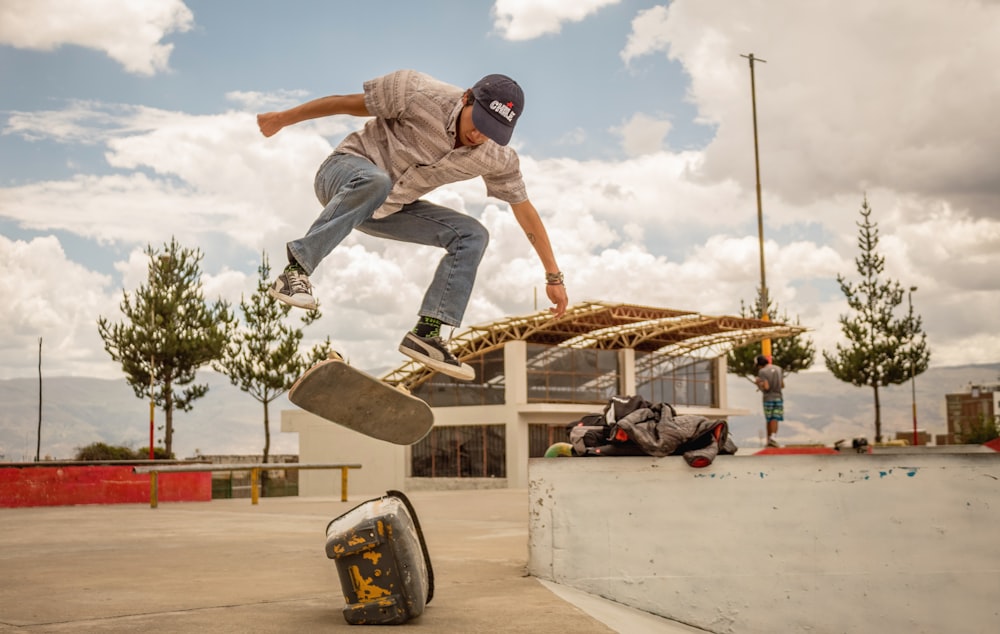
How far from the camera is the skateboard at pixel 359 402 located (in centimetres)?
449

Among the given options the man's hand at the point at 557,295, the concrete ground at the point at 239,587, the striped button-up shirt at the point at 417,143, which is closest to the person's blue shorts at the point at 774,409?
the concrete ground at the point at 239,587

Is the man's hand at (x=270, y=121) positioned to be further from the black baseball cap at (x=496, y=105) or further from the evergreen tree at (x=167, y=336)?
the evergreen tree at (x=167, y=336)

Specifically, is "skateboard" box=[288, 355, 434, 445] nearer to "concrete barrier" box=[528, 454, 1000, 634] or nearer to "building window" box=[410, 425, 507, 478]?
"concrete barrier" box=[528, 454, 1000, 634]

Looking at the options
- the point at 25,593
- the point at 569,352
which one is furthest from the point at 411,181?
the point at 569,352

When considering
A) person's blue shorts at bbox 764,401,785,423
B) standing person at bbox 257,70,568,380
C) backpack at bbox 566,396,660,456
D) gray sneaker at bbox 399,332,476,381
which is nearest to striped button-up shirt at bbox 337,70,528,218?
standing person at bbox 257,70,568,380

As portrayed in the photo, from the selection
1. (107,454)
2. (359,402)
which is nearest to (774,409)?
(359,402)

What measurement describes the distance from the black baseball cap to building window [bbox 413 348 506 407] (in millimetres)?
36628

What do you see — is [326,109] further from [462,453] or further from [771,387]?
[462,453]

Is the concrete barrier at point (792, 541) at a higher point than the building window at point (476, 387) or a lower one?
lower

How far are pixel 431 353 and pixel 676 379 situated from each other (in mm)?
42746

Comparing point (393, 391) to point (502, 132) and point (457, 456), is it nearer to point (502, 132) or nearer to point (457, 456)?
point (502, 132)

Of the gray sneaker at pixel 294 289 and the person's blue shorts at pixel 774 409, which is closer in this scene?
the gray sneaker at pixel 294 289

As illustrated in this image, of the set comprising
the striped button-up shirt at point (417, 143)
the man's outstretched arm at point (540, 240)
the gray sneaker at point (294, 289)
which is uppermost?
the striped button-up shirt at point (417, 143)

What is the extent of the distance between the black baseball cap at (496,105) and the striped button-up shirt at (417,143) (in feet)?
0.47
